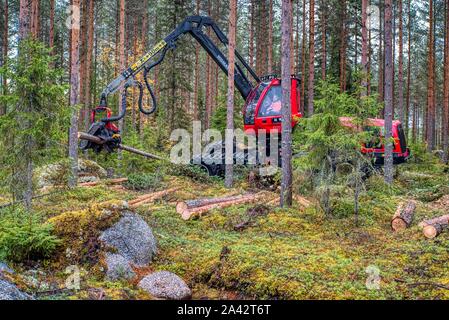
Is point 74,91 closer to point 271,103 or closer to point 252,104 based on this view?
point 252,104

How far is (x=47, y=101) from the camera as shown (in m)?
8.02

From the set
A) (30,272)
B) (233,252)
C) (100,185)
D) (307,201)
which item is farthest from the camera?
(100,185)

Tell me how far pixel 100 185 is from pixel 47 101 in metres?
6.30

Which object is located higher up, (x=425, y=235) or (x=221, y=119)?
(x=221, y=119)

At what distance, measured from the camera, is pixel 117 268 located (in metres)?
6.32

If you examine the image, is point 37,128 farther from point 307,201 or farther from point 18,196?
point 307,201

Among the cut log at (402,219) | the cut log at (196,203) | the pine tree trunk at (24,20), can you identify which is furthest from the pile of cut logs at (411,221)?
the pine tree trunk at (24,20)

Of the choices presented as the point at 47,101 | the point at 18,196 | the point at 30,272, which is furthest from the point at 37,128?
the point at 30,272

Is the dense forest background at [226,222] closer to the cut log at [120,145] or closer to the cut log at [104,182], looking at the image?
the cut log at [104,182]

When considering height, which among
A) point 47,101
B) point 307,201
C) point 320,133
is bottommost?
point 307,201

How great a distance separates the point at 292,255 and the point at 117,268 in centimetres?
310

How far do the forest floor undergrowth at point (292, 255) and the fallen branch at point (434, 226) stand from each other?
0.45ft
